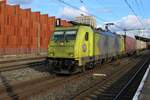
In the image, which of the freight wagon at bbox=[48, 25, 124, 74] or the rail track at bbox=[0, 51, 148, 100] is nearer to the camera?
the rail track at bbox=[0, 51, 148, 100]

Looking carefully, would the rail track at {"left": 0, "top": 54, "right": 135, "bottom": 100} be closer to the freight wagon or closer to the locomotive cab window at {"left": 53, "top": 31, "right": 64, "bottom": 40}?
the freight wagon

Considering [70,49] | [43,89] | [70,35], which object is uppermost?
[70,35]

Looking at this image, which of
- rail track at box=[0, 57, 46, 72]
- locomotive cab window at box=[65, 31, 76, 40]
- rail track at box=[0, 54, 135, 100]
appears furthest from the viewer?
rail track at box=[0, 57, 46, 72]

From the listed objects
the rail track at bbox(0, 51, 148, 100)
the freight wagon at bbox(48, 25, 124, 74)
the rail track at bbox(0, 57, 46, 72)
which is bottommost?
the rail track at bbox(0, 51, 148, 100)

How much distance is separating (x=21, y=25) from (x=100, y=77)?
4305cm

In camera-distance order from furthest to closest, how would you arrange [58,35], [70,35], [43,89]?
1. [58,35]
2. [70,35]
3. [43,89]

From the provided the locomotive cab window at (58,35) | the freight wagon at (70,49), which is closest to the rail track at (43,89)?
the freight wagon at (70,49)

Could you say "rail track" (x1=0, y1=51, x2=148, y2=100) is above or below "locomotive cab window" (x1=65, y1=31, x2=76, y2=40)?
below

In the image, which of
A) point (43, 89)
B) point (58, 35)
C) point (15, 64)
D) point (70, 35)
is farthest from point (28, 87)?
point (15, 64)

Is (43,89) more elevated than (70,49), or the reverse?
(70,49)

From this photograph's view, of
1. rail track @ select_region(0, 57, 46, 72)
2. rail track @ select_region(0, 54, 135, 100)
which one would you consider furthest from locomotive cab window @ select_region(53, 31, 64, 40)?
rail track @ select_region(0, 57, 46, 72)

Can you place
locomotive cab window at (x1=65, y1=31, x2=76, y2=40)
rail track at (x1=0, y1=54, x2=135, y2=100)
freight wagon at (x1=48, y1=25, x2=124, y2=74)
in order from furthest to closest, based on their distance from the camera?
locomotive cab window at (x1=65, y1=31, x2=76, y2=40), freight wagon at (x1=48, y1=25, x2=124, y2=74), rail track at (x1=0, y1=54, x2=135, y2=100)

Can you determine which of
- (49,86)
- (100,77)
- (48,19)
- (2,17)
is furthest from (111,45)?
(48,19)

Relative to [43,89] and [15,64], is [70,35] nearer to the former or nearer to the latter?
[43,89]
